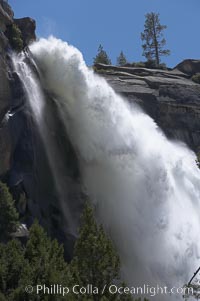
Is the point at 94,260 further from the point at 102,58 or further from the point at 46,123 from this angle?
the point at 102,58

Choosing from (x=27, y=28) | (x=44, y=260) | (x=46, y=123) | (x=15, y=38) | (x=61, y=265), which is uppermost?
(x=27, y=28)

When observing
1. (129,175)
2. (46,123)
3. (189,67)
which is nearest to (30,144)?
(46,123)

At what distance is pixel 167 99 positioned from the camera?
122 feet

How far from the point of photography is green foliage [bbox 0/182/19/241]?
21781 millimetres

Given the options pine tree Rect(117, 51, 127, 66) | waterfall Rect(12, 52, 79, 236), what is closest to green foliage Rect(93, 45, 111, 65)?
pine tree Rect(117, 51, 127, 66)

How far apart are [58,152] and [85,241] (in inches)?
496

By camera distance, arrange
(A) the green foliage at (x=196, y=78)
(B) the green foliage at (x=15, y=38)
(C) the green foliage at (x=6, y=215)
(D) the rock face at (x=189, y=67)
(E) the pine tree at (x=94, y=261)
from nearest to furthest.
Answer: (E) the pine tree at (x=94, y=261), (C) the green foliage at (x=6, y=215), (B) the green foliage at (x=15, y=38), (A) the green foliage at (x=196, y=78), (D) the rock face at (x=189, y=67)

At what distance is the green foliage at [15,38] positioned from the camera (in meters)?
28.6

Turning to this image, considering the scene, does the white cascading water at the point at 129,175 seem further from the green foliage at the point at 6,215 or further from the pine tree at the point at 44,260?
the pine tree at the point at 44,260

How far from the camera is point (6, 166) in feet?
79.6

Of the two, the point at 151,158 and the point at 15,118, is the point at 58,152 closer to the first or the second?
the point at 15,118

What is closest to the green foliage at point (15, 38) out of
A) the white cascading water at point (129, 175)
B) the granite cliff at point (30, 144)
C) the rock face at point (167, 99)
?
the granite cliff at point (30, 144)

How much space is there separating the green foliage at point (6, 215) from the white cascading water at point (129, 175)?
236 inches

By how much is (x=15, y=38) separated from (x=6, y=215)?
11.3m
